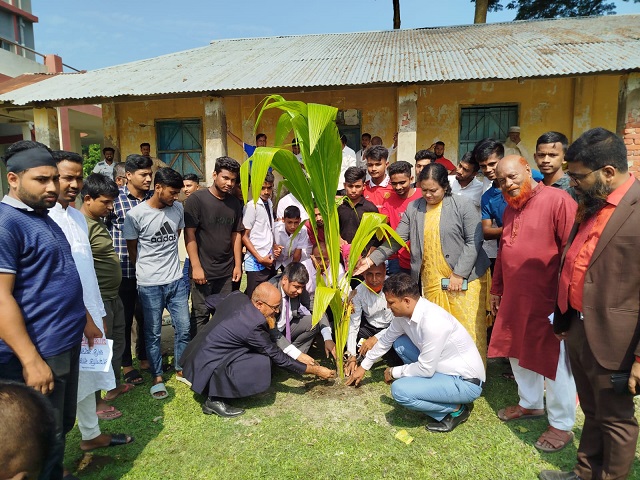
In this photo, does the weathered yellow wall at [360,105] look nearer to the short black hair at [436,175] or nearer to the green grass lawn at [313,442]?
the short black hair at [436,175]

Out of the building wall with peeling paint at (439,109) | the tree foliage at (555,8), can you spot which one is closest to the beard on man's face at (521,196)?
the building wall with peeling paint at (439,109)

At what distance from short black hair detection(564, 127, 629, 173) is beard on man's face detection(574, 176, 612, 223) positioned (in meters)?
0.08

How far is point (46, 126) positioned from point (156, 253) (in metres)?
6.68

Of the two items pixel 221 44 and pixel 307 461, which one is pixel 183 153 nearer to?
pixel 221 44

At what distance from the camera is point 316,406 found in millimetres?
3084

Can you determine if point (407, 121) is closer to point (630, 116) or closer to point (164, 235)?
point (630, 116)

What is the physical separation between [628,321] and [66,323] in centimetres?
250

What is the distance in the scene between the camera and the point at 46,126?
8125 millimetres

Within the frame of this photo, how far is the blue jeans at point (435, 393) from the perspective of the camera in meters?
2.70

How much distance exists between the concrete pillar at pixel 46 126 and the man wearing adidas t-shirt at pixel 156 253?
20.4 ft

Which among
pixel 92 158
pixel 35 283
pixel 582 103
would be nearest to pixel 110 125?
pixel 35 283

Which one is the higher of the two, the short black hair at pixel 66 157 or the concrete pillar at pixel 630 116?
the concrete pillar at pixel 630 116

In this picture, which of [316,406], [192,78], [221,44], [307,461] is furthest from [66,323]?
[221,44]

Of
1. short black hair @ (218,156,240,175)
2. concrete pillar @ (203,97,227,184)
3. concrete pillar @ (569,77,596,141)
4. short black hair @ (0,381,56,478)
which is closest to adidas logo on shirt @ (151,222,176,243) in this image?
short black hair @ (218,156,240,175)
